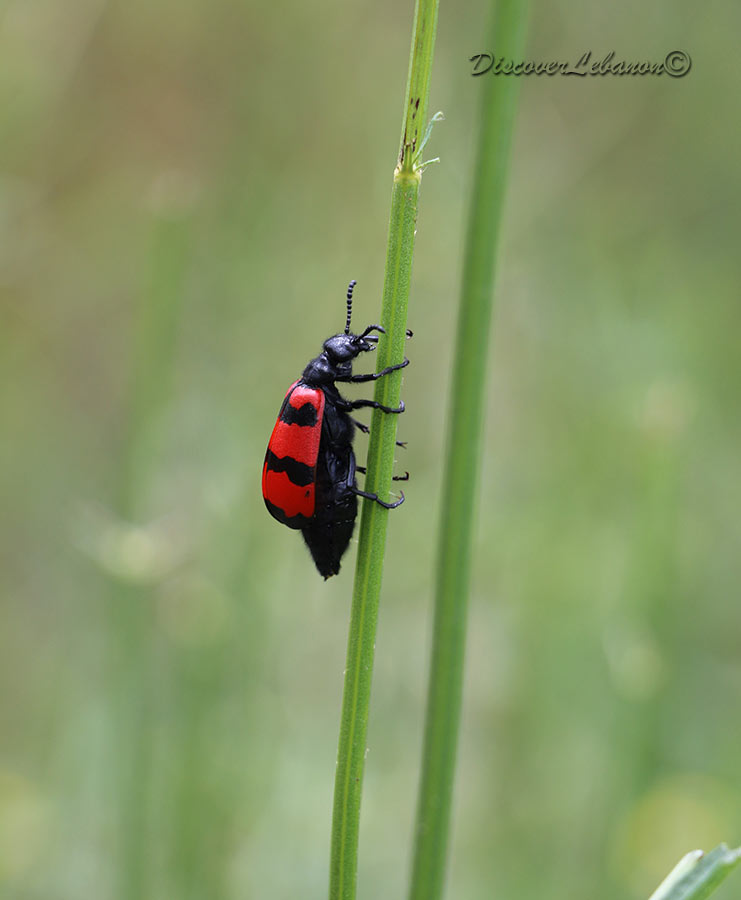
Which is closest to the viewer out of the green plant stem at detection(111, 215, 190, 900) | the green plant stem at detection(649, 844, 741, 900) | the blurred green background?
the green plant stem at detection(649, 844, 741, 900)

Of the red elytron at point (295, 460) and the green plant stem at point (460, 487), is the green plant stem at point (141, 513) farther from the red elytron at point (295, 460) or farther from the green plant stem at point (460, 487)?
the green plant stem at point (460, 487)

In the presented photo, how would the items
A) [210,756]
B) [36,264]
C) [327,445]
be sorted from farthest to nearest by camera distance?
1. [36,264]
2. [210,756]
3. [327,445]

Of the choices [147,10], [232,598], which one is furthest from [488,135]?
[147,10]

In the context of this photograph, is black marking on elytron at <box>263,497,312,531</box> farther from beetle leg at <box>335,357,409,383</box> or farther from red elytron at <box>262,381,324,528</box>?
beetle leg at <box>335,357,409,383</box>

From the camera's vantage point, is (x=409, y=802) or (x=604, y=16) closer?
(x=409, y=802)

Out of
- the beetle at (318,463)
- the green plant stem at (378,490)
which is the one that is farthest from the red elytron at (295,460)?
the green plant stem at (378,490)

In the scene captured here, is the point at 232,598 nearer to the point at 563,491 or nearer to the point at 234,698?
the point at 234,698

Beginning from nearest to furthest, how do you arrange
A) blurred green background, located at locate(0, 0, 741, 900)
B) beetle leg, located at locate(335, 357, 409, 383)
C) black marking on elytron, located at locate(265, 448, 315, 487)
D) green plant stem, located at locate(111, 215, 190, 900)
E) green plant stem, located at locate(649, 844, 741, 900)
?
green plant stem, located at locate(649, 844, 741, 900) < beetle leg, located at locate(335, 357, 409, 383) < black marking on elytron, located at locate(265, 448, 315, 487) < green plant stem, located at locate(111, 215, 190, 900) < blurred green background, located at locate(0, 0, 741, 900)

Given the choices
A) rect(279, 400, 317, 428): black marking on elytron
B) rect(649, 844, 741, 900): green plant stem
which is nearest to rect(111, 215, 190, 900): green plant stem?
rect(279, 400, 317, 428): black marking on elytron
